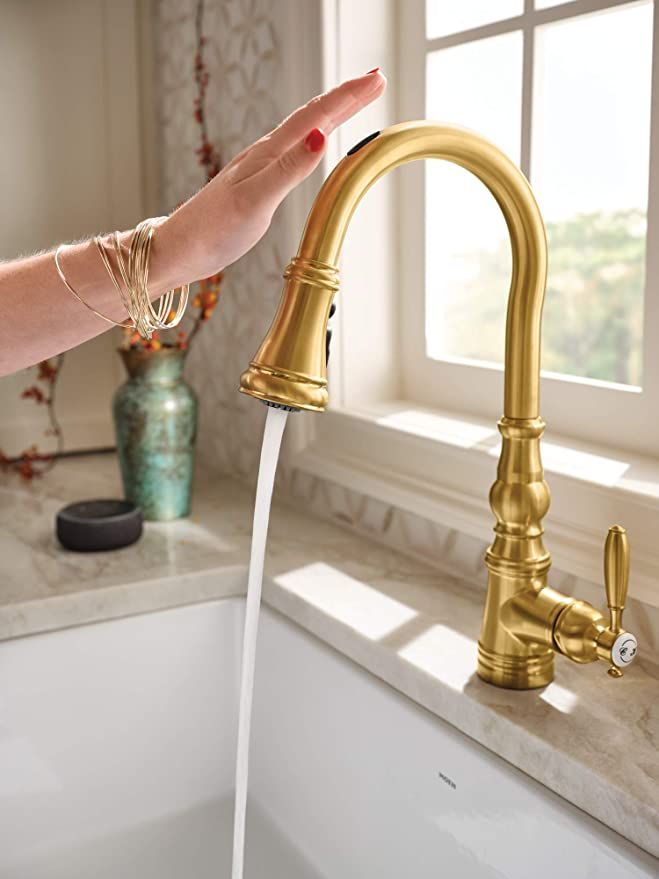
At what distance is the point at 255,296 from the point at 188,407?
21cm

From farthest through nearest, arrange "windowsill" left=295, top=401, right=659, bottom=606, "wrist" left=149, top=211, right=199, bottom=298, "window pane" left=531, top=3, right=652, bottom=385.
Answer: "window pane" left=531, top=3, right=652, bottom=385, "windowsill" left=295, top=401, right=659, bottom=606, "wrist" left=149, top=211, right=199, bottom=298

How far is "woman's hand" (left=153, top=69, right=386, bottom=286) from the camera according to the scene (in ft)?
1.99

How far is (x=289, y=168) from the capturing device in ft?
2.02

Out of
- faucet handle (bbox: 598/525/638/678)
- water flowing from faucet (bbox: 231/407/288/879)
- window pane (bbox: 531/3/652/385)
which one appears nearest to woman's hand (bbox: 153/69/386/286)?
water flowing from faucet (bbox: 231/407/288/879)

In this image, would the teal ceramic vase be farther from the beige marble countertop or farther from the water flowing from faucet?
the water flowing from faucet

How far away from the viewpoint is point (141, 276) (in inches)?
28.3

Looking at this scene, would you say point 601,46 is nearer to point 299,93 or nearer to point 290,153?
point 299,93

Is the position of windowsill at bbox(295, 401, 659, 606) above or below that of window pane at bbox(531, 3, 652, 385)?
below

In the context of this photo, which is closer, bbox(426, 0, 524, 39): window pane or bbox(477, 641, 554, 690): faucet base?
bbox(477, 641, 554, 690): faucet base

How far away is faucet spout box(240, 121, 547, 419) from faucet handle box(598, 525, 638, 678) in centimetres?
12

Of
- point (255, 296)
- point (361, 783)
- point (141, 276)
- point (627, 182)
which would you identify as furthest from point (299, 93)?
point (627, 182)

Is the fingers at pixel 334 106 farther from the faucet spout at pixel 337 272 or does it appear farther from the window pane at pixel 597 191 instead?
the window pane at pixel 597 191

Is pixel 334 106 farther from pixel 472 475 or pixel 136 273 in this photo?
pixel 472 475

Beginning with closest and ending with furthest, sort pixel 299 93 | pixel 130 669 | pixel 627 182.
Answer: pixel 130 669 < pixel 299 93 < pixel 627 182
